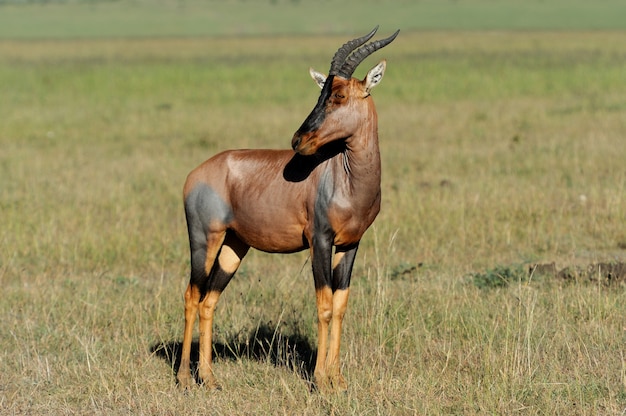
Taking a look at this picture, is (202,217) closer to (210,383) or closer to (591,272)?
(210,383)

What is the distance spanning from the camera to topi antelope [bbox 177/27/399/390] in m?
6.45

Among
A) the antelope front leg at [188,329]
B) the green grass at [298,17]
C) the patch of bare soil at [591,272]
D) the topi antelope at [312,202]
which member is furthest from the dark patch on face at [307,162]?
the green grass at [298,17]

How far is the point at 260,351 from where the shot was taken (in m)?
7.92

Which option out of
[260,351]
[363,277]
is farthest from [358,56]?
[363,277]

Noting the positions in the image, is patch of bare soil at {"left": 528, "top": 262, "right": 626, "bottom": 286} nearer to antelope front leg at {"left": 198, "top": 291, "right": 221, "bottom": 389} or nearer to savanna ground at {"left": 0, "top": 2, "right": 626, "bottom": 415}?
savanna ground at {"left": 0, "top": 2, "right": 626, "bottom": 415}

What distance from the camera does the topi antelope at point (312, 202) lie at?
6449mm

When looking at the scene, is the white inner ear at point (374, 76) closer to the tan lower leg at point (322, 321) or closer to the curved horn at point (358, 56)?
the curved horn at point (358, 56)

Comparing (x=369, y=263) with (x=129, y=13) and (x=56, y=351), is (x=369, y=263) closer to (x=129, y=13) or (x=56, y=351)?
(x=56, y=351)

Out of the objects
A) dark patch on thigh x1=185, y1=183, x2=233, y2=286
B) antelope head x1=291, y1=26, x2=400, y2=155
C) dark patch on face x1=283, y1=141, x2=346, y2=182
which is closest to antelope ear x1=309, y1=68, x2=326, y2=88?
antelope head x1=291, y1=26, x2=400, y2=155

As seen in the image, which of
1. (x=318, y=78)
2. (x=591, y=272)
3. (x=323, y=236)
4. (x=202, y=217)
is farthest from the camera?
(x=591, y=272)

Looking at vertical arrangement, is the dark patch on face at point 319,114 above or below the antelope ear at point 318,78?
below

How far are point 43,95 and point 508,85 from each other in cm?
1568

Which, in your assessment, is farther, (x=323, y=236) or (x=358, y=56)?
(x=323, y=236)

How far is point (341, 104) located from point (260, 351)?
245 centimetres
